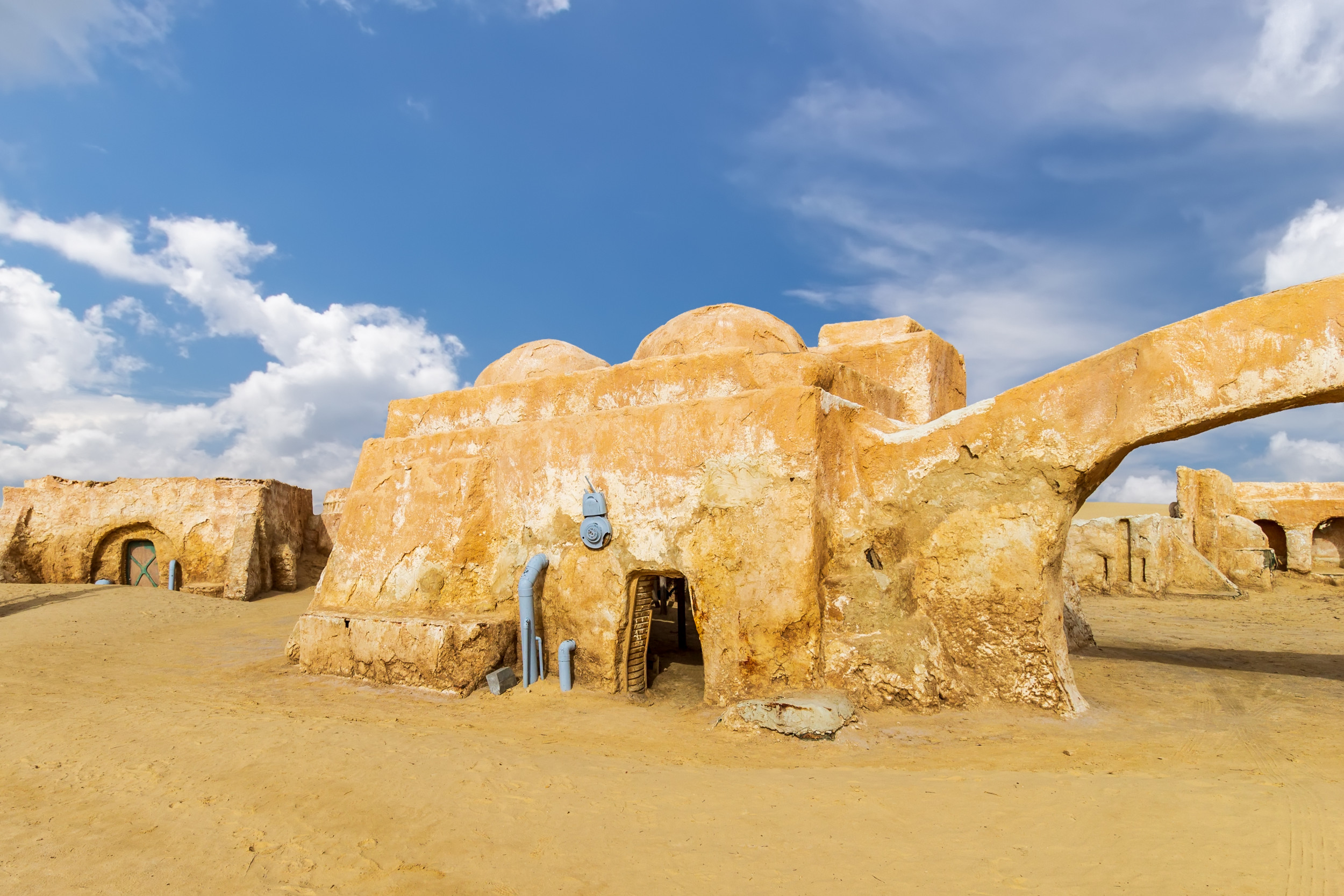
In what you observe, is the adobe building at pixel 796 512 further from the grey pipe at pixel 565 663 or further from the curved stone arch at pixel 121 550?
the curved stone arch at pixel 121 550

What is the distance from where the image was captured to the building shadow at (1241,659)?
841 cm

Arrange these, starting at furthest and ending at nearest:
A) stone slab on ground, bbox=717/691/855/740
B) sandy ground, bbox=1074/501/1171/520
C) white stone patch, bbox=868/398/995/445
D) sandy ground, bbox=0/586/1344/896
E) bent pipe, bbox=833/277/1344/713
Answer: sandy ground, bbox=1074/501/1171/520
white stone patch, bbox=868/398/995/445
stone slab on ground, bbox=717/691/855/740
bent pipe, bbox=833/277/1344/713
sandy ground, bbox=0/586/1344/896

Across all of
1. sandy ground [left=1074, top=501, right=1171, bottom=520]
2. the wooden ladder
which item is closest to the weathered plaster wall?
the wooden ladder

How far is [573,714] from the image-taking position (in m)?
7.20

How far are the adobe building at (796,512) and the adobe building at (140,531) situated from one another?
909 cm

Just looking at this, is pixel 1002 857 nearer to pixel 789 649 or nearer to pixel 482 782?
pixel 789 649

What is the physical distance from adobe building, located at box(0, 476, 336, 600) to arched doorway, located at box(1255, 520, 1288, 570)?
24.6 m

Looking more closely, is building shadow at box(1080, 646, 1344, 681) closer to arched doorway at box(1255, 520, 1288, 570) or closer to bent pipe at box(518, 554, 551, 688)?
bent pipe at box(518, 554, 551, 688)

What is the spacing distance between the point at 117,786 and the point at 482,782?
2741mm

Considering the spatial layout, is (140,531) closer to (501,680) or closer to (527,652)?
(501,680)

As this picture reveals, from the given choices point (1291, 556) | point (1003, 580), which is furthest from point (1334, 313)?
point (1291, 556)

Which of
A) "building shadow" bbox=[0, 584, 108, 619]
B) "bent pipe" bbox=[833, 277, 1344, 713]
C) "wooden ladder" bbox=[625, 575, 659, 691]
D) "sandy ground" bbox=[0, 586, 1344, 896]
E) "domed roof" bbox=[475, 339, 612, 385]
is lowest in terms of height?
"sandy ground" bbox=[0, 586, 1344, 896]

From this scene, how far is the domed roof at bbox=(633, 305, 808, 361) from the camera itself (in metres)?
9.14

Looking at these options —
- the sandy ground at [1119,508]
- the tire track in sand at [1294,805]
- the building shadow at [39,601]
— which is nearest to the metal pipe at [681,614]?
the tire track in sand at [1294,805]
